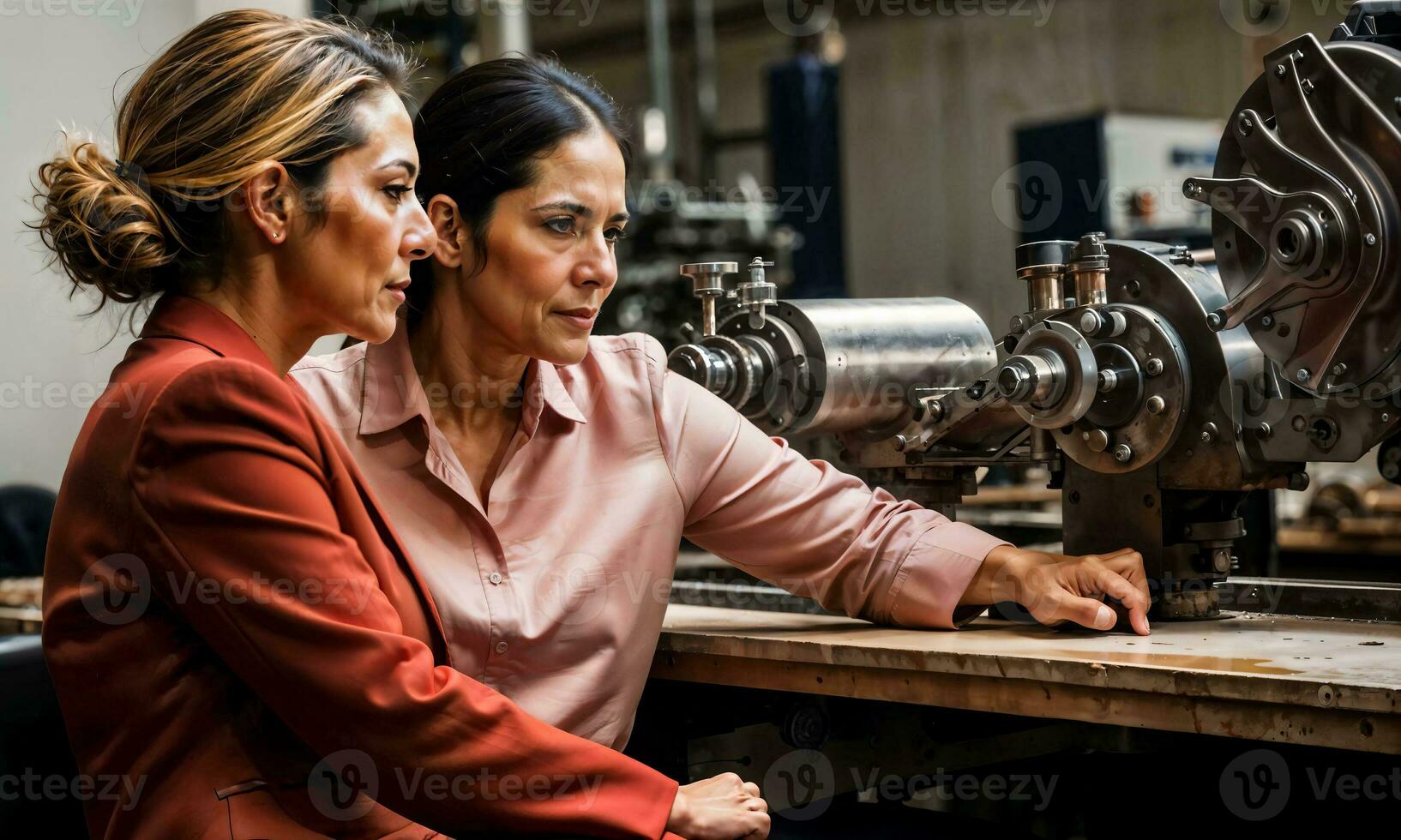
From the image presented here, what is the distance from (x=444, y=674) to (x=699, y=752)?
682 mm

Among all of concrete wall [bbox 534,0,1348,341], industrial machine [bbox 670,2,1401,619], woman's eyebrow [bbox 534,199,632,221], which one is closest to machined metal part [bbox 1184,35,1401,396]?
industrial machine [bbox 670,2,1401,619]

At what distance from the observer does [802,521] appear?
5.60ft

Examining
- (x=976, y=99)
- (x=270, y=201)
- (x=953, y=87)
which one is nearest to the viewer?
(x=270, y=201)

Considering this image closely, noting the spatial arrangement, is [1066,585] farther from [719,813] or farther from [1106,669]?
[719,813]

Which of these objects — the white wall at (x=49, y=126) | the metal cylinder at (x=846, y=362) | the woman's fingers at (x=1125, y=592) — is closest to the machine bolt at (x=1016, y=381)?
the woman's fingers at (x=1125, y=592)

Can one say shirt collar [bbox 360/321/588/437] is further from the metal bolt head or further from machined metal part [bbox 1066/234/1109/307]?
machined metal part [bbox 1066/234/1109/307]

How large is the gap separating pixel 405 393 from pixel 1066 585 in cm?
80

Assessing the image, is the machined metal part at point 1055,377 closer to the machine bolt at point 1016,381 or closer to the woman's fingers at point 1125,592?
the machine bolt at point 1016,381

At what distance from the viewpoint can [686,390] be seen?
1.74 metres

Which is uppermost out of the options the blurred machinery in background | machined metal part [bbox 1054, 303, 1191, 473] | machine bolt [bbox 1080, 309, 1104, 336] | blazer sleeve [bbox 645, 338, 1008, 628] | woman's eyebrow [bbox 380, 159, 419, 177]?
the blurred machinery in background

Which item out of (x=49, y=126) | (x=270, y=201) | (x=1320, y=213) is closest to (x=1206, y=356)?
(x=1320, y=213)

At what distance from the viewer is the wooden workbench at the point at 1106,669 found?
122 centimetres

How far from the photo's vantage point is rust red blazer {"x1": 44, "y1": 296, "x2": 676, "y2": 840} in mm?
1147

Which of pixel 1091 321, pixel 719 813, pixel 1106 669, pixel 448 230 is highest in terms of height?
pixel 448 230
